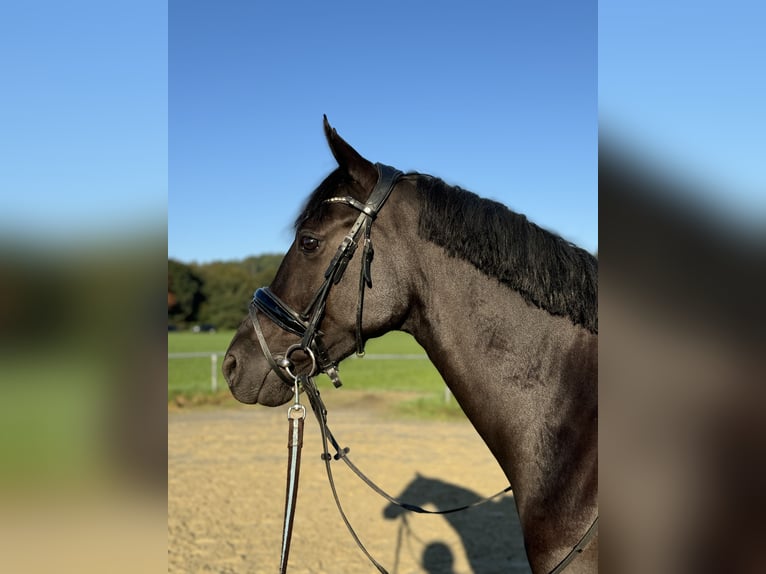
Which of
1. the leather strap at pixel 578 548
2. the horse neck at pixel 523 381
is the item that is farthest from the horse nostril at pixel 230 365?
the leather strap at pixel 578 548

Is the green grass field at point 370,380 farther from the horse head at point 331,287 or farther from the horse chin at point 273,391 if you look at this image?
the horse head at point 331,287

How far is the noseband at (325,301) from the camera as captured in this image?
228cm

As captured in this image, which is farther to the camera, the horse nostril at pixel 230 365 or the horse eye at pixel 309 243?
the horse nostril at pixel 230 365

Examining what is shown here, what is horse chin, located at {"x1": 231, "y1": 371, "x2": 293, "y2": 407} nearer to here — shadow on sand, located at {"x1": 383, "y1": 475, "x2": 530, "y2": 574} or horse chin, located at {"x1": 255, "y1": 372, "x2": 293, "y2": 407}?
horse chin, located at {"x1": 255, "y1": 372, "x2": 293, "y2": 407}

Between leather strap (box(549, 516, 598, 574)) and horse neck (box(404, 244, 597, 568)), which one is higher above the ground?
horse neck (box(404, 244, 597, 568))

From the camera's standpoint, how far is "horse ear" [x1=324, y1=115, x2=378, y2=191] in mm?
2332

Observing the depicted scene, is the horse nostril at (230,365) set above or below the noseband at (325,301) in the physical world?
below

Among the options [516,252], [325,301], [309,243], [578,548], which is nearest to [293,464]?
[325,301]

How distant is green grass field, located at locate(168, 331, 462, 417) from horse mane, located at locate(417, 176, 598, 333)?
454 cm

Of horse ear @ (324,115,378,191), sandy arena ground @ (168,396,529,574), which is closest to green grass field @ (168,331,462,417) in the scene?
sandy arena ground @ (168,396,529,574)

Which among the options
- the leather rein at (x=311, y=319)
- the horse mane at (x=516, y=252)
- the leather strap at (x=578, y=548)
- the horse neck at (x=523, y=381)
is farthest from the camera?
the leather rein at (x=311, y=319)

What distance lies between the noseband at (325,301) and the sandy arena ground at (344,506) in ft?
13.3
